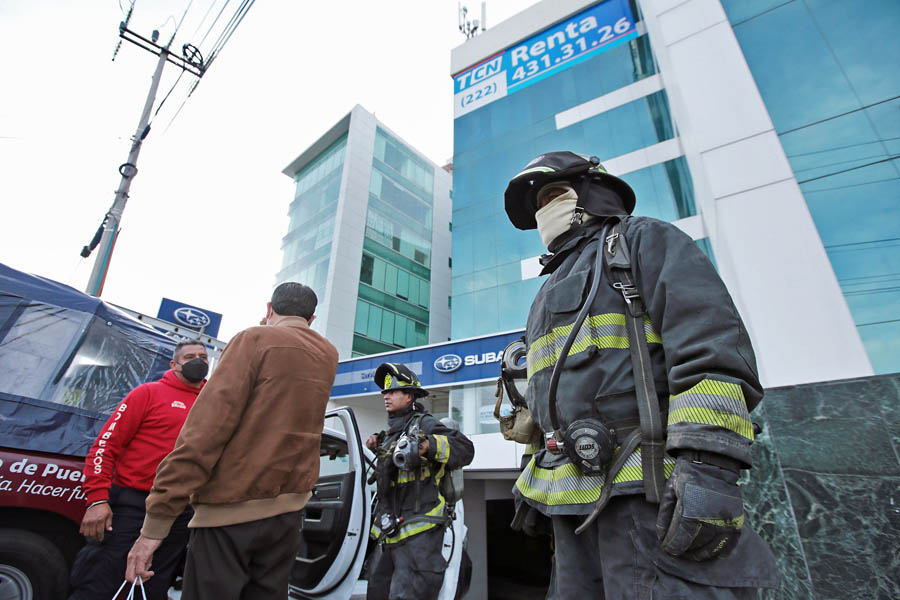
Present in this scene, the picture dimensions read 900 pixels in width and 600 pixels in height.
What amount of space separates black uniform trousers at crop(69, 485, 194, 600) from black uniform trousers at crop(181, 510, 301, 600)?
124 centimetres

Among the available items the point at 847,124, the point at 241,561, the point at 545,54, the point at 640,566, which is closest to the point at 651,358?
the point at 640,566

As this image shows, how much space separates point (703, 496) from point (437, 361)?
647 inches

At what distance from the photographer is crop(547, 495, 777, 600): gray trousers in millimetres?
1023

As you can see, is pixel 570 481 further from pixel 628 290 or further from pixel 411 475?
pixel 411 475

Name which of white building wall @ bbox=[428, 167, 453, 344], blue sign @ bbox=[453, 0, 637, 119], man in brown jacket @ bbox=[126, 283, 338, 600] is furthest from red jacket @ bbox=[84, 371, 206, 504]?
white building wall @ bbox=[428, 167, 453, 344]

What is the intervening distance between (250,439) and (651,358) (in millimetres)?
1599

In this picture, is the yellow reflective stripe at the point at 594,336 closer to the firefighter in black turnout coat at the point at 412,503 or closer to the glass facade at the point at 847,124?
the firefighter in black turnout coat at the point at 412,503

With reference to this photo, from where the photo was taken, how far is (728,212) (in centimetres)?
348

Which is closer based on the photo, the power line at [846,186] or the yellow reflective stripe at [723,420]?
the yellow reflective stripe at [723,420]

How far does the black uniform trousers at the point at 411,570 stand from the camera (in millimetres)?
3162

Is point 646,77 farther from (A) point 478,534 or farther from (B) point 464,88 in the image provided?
(A) point 478,534

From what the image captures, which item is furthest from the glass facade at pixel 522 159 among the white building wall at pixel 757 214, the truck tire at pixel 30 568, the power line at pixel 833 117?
the truck tire at pixel 30 568

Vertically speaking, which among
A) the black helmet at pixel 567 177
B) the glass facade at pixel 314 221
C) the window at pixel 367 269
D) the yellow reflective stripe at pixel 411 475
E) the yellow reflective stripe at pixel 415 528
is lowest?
the yellow reflective stripe at pixel 415 528

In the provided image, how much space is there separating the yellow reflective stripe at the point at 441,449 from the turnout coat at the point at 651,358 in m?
1.99
